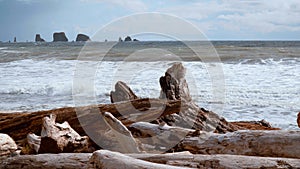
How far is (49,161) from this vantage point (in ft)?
9.21

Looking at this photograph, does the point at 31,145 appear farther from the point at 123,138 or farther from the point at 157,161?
the point at 157,161

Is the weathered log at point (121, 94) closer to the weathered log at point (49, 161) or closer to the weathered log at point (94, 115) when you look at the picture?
the weathered log at point (94, 115)

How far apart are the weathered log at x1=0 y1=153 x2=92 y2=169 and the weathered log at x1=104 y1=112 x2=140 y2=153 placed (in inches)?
21.7

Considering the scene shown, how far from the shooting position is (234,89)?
1112 cm

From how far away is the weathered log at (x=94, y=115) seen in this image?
4.21 m

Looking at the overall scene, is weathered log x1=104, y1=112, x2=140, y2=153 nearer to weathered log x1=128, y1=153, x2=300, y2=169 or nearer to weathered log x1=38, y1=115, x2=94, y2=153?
weathered log x1=38, y1=115, x2=94, y2=153

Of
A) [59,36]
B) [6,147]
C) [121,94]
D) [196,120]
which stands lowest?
[6,147]

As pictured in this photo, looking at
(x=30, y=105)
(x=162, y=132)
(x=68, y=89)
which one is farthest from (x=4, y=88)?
(x=162, y=132)

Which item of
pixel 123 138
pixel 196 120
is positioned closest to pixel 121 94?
pixel 196 120

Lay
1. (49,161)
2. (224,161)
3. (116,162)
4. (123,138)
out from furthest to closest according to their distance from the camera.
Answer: (123,138) < (49,161) < (224,161) < (116,162)

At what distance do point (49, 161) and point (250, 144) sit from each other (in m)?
1.63

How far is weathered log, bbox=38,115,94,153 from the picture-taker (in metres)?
3.25

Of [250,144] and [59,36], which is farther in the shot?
[59,36]

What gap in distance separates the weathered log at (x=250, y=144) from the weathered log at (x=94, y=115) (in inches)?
40.5
